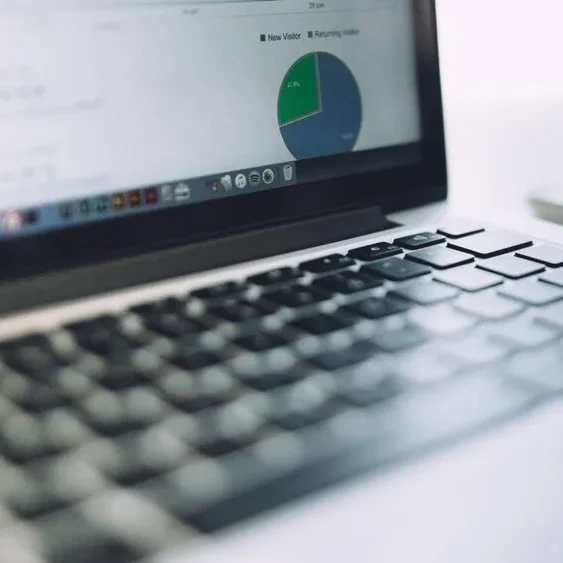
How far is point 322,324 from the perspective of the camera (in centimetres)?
37

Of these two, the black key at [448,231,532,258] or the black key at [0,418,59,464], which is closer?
the black key at [0,418,59,464]

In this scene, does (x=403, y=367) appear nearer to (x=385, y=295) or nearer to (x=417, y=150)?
(x=385, y=295)

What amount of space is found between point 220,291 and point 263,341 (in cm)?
7

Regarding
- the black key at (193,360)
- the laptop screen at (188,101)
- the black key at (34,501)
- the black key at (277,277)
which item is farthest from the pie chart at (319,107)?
the black key at (34,501)

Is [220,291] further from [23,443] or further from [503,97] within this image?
[503,97]

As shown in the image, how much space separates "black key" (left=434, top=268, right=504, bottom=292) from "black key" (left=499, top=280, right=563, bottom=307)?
0.01 meters

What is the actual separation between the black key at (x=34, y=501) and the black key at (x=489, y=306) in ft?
0.71

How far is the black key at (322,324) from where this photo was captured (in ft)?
1.20

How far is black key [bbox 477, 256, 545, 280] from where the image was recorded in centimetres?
43

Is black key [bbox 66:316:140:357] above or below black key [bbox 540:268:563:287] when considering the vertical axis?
above

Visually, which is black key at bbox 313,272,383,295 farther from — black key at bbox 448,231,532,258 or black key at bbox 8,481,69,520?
black key at bbox 8,481,69,520

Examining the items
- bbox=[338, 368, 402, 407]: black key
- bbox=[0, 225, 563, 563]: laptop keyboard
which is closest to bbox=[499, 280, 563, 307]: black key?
bbox=[0, 225, 563, 563]: laptop keyboard

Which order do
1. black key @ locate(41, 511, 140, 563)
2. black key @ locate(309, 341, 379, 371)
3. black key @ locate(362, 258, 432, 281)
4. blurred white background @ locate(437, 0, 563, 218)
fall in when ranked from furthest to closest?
blurred white background @ locate(437, 0, 563, 218)
black key @ locate(362, 258, 432, 281)
black key @ locate(309, 341, 379, 371)
black key @ locate(41, 511, 140, 563)

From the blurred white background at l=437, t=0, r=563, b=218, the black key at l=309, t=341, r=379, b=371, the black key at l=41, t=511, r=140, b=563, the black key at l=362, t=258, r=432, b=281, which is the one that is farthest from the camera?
the blurred white background at l=437, t=0, r=563, b=218
